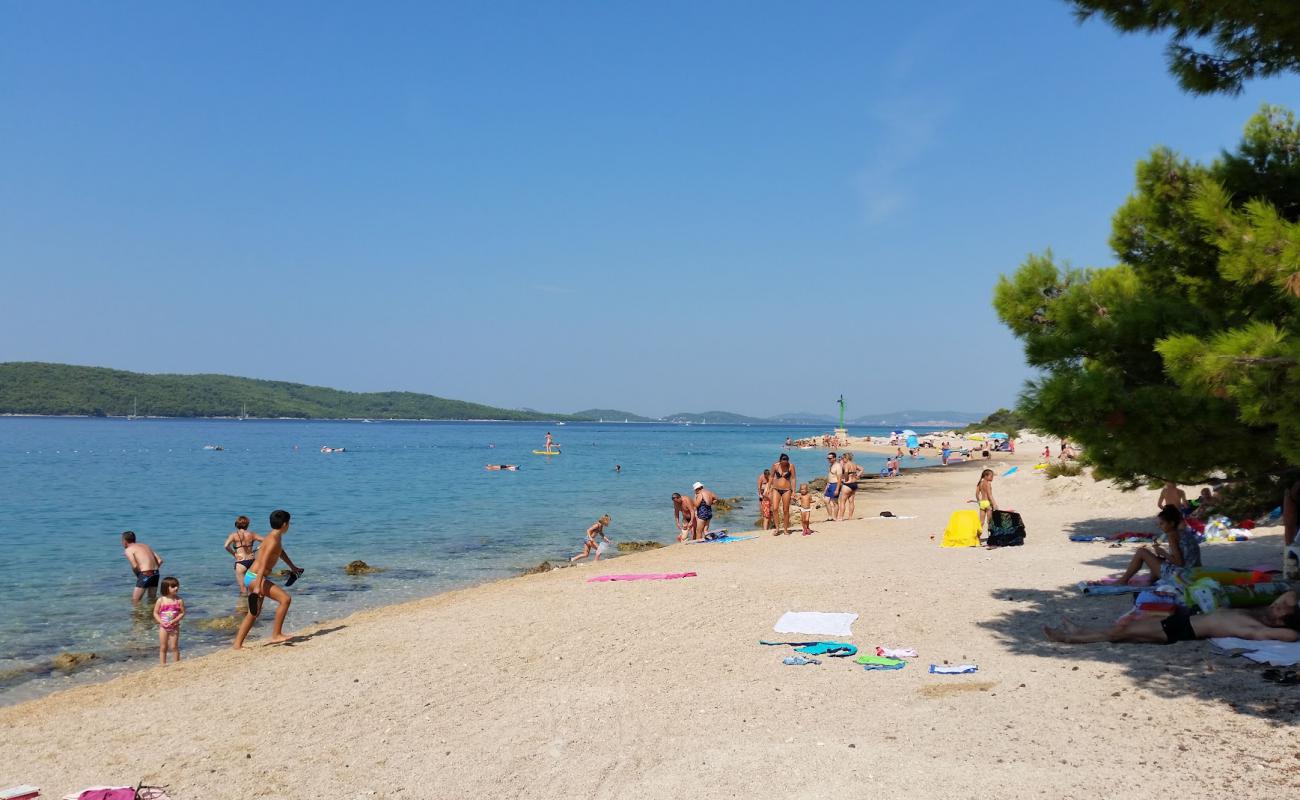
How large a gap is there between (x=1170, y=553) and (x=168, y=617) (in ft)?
37.6

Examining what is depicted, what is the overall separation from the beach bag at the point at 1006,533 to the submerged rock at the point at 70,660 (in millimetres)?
13171

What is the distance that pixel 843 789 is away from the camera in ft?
15.7

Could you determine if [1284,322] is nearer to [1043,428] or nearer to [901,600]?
[1043,428]

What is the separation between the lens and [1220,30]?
19.1 ft

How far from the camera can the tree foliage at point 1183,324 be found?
14.0ft

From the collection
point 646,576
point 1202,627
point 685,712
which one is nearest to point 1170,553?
point 1202,627

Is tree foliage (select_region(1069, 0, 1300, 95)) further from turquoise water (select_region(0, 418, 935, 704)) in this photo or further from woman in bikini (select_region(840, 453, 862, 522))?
woman in bikini (select_region(840, 453, 862, 522))

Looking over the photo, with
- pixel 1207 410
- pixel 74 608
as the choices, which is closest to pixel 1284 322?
pixel 1207 410

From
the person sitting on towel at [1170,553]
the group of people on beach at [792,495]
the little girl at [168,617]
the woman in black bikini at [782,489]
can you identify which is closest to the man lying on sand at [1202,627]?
the person sitting on towel at [1170,553]

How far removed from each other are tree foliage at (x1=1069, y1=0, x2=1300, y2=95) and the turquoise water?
1170 centimetres

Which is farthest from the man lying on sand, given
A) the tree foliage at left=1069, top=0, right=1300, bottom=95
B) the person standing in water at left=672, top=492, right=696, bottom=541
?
the person standing in water at left=672, top=492, right=696, bottom=541

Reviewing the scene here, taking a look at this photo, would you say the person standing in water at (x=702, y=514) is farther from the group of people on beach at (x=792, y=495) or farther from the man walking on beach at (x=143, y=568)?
the man walking on beach at (x=143, y=568)

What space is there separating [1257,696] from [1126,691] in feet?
2.57

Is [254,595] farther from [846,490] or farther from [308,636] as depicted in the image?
[846,490]
